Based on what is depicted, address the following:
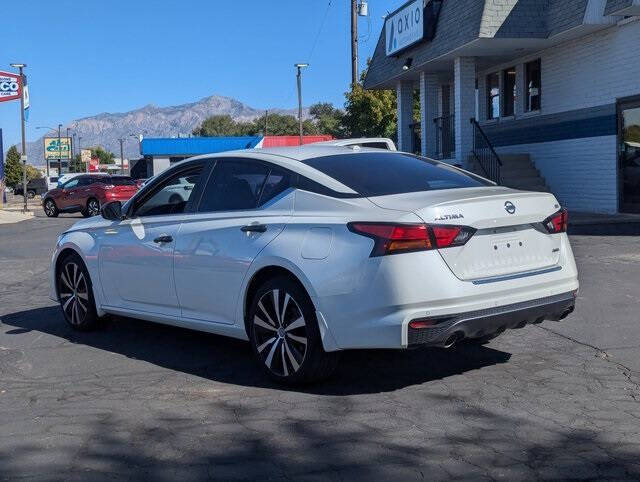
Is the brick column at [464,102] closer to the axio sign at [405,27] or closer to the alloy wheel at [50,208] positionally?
the axio sign at [405,27]

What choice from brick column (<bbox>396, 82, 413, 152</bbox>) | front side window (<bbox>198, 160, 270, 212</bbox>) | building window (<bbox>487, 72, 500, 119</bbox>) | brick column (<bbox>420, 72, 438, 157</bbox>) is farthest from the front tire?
brick column (<bbox>396, 82, 413, 152</bbox>)

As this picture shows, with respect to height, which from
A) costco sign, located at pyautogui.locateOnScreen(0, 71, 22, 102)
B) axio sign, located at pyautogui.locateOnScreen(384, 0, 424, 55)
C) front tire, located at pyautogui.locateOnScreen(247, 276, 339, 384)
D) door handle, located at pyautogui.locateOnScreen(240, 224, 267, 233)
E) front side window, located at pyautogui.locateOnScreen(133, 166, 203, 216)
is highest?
costco sign, located at pyautogui.locateOnScreen(0, 71, 22, 102)

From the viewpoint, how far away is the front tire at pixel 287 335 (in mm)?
5055

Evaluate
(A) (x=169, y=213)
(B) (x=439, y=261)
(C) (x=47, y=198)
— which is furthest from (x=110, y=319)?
(C) (x=47, y=198)

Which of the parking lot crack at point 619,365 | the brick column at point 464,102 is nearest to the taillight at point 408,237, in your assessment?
the parking lot crack at point 619,365

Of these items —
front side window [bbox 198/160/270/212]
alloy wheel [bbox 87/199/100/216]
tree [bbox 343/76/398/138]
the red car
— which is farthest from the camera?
tree [bbox 343/76/398/138]

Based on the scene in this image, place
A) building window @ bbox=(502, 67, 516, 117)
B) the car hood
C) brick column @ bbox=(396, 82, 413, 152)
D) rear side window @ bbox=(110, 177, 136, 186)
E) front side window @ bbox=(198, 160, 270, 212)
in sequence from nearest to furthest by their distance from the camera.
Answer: front side window @ bbox=(198, 160, 270, 212) → the car hood → building window @ bbox=(502, 67, 516, 117) → brick column @ bbox=(396, 82, 413, 152) → rear side window @ bbox=(110, 177, 136, 186)

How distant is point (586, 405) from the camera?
4770 mm

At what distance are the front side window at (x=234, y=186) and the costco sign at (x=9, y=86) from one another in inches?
1562

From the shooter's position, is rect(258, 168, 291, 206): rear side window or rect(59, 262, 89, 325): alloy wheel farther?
rect(59, 262, 89, 325): alloy wheel

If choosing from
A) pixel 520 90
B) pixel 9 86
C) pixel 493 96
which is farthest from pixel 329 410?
pixel 9 86

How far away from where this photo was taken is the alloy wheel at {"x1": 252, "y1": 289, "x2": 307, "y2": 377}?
16.9 ft

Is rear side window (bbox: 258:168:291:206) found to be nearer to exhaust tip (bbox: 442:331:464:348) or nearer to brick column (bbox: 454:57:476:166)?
exhaust tip (bbox: 442:331:464:348)

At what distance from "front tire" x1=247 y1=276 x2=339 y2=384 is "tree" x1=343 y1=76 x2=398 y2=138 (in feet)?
113
